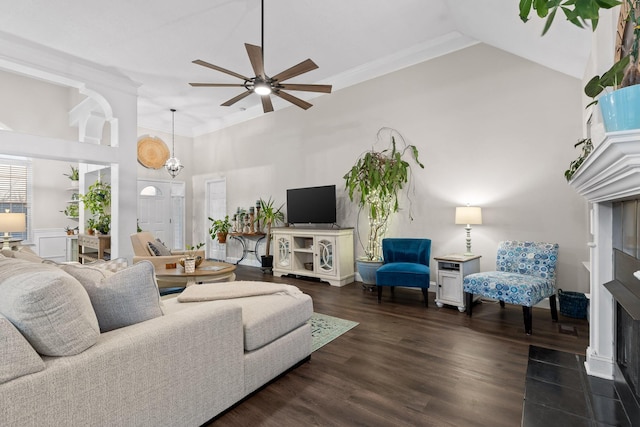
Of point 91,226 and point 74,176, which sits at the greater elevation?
point 74,176

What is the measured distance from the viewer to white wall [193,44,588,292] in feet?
11.4

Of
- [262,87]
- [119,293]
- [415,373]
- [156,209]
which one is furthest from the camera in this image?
[156,209]

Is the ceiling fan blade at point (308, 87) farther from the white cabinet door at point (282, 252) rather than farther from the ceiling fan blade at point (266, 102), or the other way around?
the white cabinet door at point (282, 252)

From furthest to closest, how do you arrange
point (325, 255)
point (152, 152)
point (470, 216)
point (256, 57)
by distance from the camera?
point (152, 152)
point (325, 255)
point (470, 216)
point (256, 57)

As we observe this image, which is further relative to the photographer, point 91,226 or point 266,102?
point 91,226

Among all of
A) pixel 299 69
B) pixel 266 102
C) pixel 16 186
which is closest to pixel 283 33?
pixel 266 102

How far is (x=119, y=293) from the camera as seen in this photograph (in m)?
1.47

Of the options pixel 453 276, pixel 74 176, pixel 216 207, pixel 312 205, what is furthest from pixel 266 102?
pixel 74 176

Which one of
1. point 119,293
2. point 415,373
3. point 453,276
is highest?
point 119,293

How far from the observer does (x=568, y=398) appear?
184 centimetres

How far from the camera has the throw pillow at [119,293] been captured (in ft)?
4.75

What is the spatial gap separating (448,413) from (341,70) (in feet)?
15.7

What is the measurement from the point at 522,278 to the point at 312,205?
324cm

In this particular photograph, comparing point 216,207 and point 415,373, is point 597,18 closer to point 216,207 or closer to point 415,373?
point 415,373
